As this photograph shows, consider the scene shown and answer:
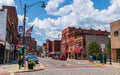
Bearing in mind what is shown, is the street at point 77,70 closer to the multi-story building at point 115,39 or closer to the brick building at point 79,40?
the multi-story building at point 115,39

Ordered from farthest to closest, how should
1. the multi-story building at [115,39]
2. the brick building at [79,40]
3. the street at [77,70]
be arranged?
the brick building at [79,40]
the multi-story building at [115,39]
the street at [77,70]

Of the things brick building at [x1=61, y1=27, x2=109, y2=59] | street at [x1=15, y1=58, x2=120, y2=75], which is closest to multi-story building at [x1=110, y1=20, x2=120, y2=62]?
street at [x1=15, y1=58, x2=120, y2=75]

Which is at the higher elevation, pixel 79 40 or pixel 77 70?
pixel 79 40

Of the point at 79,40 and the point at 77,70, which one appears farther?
the point at 79,40

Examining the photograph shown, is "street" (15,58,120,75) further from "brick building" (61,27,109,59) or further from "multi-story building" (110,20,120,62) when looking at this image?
"brick building" (61,27,109,59)

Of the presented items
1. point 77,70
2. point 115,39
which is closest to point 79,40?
point 115,39

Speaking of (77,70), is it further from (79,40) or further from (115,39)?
(79,40)

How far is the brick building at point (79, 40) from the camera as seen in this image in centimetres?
9038

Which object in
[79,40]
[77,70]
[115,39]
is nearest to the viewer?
[77,70]

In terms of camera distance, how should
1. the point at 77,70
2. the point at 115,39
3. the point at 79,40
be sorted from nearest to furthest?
the point at 77,70
the point at 115,39
the point at 79,40

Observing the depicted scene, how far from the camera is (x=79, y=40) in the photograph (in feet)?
310

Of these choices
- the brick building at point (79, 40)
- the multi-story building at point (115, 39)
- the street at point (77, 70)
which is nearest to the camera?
the street at point (77, 70)

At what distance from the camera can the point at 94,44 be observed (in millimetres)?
78875

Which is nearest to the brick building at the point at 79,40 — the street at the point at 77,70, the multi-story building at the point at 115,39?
the multi-story building at the point at 115,39
